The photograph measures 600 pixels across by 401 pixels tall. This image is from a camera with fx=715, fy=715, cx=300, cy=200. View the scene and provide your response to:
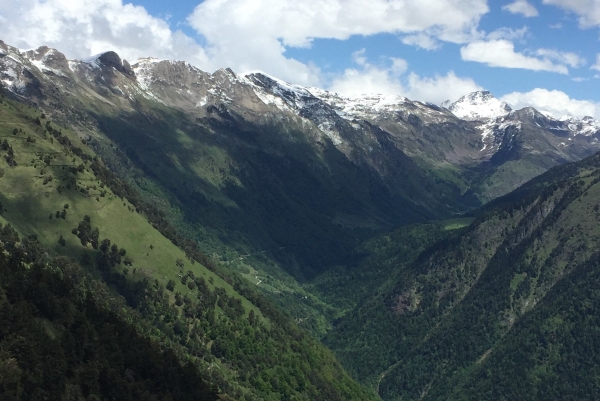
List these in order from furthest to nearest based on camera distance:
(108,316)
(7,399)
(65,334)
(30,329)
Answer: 1. (108,316)
2. (65,334)
3. (30,329)
4. (7,399)

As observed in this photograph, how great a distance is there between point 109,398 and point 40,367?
16.4 m

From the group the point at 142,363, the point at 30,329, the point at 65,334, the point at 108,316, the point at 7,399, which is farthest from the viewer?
the point at 108,316

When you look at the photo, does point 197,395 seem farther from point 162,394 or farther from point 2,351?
point 2,351

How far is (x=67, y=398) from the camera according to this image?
121 m

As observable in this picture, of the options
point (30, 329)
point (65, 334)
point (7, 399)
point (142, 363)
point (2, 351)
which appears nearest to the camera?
point (7, 399)

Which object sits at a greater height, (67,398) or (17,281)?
(17,281)

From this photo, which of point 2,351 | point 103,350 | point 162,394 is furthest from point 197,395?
point 2,351

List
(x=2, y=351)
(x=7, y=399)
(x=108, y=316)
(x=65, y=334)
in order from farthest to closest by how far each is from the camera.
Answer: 1. (x=108, y=316)
2. (x=65, y=334)
3. (x=2, y=351)
4. (x=7, y=399)

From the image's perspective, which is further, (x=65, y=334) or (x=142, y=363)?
(x=142, y=363)

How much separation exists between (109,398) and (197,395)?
84.3 ft

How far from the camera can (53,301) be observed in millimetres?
143750

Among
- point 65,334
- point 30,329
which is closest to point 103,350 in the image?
point 65,334

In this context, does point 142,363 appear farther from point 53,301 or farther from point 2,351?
point 2,351

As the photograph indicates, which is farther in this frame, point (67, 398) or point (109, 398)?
point (109, 398)
